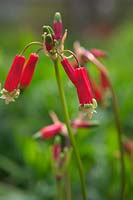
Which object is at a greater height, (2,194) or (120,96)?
(120,96)

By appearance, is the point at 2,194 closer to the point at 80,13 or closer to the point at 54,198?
the point at 54,198

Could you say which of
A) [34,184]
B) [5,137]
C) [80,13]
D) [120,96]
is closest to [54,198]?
[34,184]

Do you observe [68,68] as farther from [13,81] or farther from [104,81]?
[104,81]

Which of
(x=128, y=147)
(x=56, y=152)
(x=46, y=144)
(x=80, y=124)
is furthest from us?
(x=46, y=144)

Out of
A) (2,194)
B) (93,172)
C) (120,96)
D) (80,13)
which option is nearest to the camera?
(2,194)

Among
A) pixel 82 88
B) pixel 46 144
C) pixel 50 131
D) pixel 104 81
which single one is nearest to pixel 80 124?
pixel 50 131

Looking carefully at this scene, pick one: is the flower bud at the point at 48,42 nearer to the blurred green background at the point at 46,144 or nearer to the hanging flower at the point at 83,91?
the hanging flower at the point at 83,91

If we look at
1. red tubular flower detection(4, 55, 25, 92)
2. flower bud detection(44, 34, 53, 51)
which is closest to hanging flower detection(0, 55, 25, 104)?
red tubular flower detection(4, 55, 25, 92)

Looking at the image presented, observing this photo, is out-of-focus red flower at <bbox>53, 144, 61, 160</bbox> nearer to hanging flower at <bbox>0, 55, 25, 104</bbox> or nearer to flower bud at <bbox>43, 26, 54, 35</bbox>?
hanging flower at <bbox>0, 55, 25, 104</bbox>
